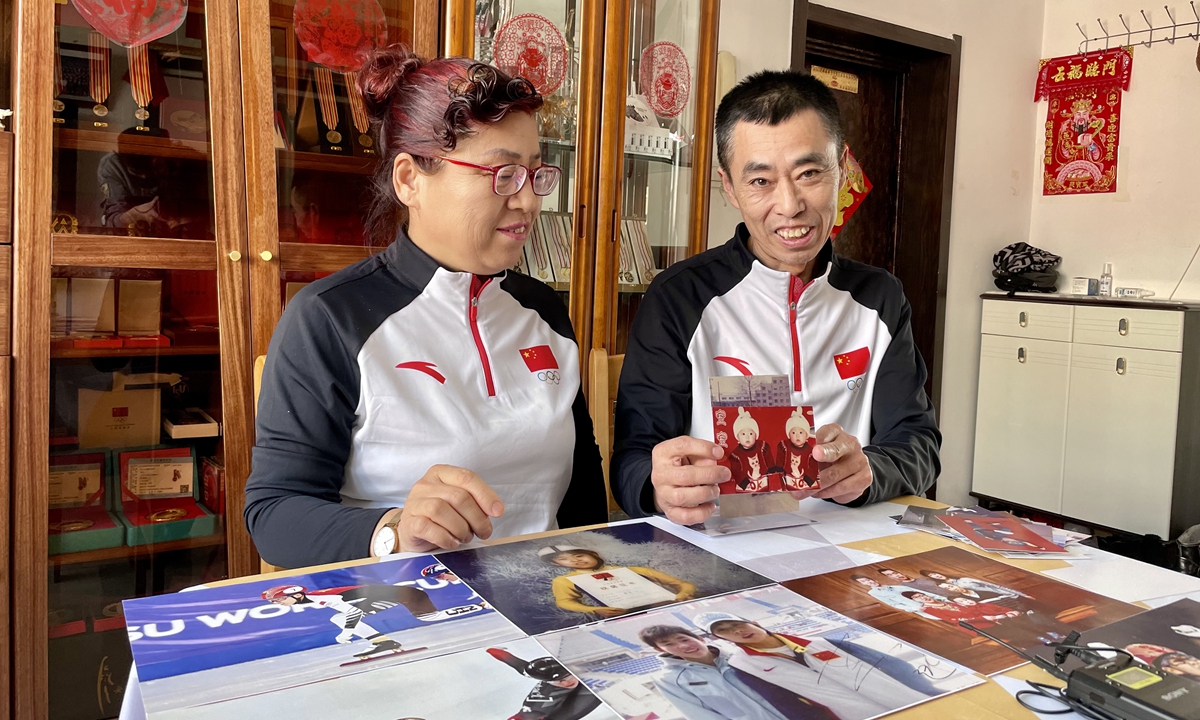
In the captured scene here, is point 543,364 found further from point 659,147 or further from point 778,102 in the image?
point 659,147

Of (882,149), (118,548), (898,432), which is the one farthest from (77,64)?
(882,149)

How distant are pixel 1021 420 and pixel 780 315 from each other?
2.99m

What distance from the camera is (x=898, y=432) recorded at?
65.7 inches

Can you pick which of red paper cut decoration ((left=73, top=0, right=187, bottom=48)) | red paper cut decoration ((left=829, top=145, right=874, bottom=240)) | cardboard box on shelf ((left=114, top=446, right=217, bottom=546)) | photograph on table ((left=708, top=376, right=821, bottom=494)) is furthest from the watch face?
red paper cut decoration ((left=829, top=145, right=874, bottom=240))

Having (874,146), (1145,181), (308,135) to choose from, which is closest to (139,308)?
(308,135)

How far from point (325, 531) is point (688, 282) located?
2.97 ft

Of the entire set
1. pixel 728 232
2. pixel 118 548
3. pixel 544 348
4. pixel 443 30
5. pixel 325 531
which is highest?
pixel 443 30

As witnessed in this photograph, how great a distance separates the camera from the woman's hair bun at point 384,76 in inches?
56.9

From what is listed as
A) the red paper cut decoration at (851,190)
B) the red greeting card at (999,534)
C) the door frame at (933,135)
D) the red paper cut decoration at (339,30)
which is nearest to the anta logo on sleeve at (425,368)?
the red greeting card at (999,534)

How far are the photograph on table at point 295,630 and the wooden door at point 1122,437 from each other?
366cm

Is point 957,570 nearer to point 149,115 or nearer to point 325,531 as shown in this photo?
point 325,531

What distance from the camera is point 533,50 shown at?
2477 mm

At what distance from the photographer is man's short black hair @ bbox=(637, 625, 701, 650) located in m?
0.80

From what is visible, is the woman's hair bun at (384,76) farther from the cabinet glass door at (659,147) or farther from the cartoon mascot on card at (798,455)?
the cabinet glass door at (659,147)
